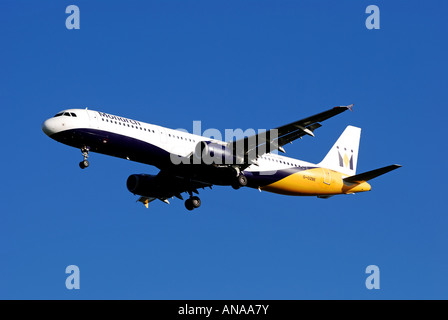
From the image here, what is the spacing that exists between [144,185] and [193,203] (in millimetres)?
3944

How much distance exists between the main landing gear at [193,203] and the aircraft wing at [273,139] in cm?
577

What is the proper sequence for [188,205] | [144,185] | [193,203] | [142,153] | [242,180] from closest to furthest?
1. [142,153]
2. [242,180]
3. [144,185]
4. [193,203]
5. [188,205]

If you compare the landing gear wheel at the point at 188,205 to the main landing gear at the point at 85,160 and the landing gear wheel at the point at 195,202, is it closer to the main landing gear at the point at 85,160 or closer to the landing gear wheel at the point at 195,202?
the landing gear wheel at the point at 195,202

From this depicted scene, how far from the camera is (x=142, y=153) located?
4888 cm

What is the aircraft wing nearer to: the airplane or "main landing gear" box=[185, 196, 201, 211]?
the airplane

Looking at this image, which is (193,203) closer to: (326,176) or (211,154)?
(211,154)

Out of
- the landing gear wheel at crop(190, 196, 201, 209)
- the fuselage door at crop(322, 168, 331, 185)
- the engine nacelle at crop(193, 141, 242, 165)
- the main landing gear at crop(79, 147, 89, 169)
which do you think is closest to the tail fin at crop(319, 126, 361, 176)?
the fuselage door at crop(322, 168, 331, 185)

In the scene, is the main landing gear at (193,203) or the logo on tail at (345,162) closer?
the main landing gear at (193,203)

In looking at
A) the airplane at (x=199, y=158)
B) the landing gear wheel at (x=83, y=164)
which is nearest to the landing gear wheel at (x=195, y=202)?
the airplane at (x=199, y=158)

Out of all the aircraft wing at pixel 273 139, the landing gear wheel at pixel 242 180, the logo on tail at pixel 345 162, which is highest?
the logo on tail at pixel 345 162

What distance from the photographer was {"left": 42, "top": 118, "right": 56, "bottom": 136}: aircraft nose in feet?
155

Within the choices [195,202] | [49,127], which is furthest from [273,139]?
[49,127]

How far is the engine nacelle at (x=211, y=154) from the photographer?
1967 inches
